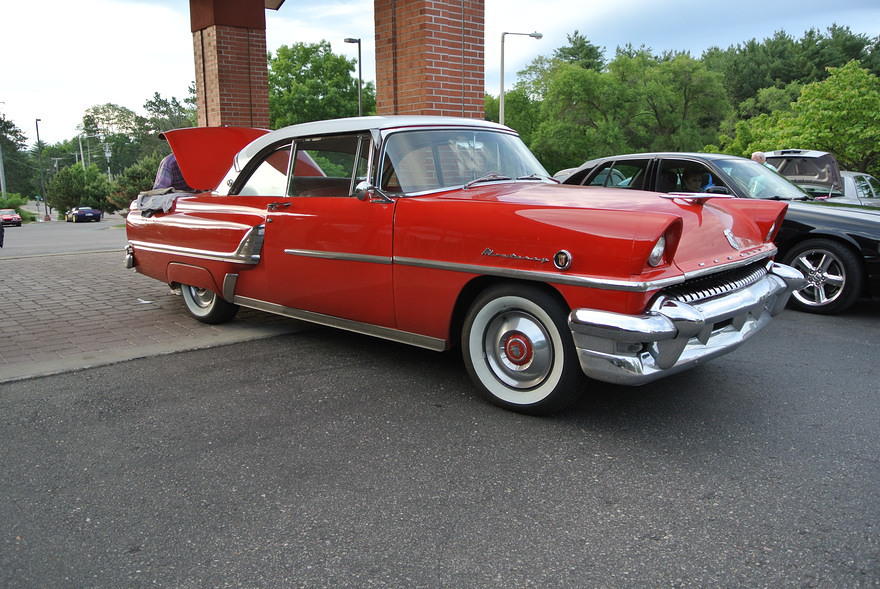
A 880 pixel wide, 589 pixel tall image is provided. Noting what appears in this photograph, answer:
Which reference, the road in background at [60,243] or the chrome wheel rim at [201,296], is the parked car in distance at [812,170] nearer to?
the chrome wheel rim at [201,296]

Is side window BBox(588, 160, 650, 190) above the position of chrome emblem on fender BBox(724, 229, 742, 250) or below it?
above

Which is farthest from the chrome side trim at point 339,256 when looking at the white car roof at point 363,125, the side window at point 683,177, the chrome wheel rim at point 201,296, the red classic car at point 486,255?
the side window at point 683,177

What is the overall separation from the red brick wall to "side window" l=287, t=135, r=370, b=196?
271 inches

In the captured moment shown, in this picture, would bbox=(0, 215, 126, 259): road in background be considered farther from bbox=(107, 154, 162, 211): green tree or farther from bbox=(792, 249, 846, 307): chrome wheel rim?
bbox=(792, 249, 846, 307): chrome wheel rim

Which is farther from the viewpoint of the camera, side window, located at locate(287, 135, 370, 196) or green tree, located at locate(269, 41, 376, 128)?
green tree, located at locate(269, 41, 376, 128)

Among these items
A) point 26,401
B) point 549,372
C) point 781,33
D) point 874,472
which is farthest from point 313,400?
point 781,33

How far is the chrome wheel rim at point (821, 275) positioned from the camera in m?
6.06

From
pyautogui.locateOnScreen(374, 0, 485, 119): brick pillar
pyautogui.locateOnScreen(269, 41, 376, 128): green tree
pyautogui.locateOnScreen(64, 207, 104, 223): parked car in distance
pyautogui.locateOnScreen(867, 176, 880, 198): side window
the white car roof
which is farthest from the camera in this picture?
pyautogui.locateOnScreen(64, 207, 104, 223): parked car in distance

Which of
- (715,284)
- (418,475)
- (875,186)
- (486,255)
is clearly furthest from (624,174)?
(418,475)

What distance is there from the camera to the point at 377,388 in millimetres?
4047

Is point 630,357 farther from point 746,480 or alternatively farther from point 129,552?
point 129,552

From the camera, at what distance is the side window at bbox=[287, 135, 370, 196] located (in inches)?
167

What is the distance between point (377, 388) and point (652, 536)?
206cm

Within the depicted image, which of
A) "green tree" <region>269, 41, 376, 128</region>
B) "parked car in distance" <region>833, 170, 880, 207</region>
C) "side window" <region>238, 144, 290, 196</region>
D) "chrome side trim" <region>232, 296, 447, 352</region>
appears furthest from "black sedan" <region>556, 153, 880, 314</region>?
"green tree" <region>269, 41, 376, 128</region>
